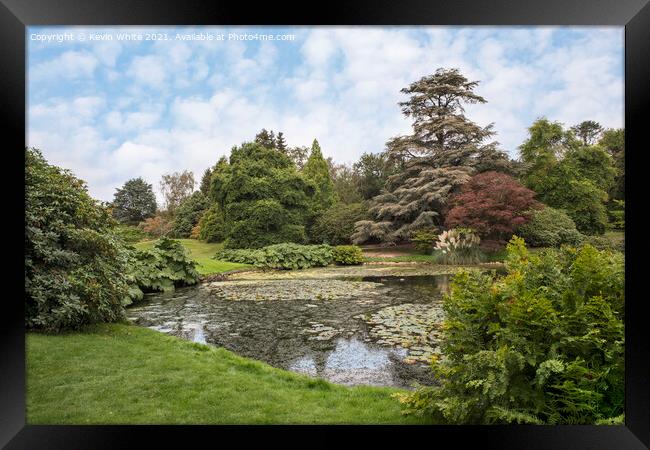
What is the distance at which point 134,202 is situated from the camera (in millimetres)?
5691


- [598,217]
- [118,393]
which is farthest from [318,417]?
[598,217]

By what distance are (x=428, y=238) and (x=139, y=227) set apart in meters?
4.65

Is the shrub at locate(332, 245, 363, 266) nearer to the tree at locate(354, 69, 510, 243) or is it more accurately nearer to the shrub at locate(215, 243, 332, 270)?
the shrub at locate(215, 243, 332, 270)

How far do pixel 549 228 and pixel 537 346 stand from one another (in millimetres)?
2872

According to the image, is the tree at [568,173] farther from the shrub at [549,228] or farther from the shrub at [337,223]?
the shrub at [337,223]

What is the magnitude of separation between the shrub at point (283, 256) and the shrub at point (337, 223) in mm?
233

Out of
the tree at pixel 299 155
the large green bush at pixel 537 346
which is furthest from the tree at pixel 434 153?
the large green bush at pixel 537 346

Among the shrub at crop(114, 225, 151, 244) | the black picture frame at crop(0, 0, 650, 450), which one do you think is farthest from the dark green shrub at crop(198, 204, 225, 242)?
the black picture frame at crop(0, 0, 650, 450)

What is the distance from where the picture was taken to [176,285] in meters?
6.82

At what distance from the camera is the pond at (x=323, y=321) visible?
10.6 feet

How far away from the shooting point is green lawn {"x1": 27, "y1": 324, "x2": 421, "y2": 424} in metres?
2.34

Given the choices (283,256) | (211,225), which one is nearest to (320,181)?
(283,256)

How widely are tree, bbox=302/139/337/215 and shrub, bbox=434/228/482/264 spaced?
2867 millimetres
